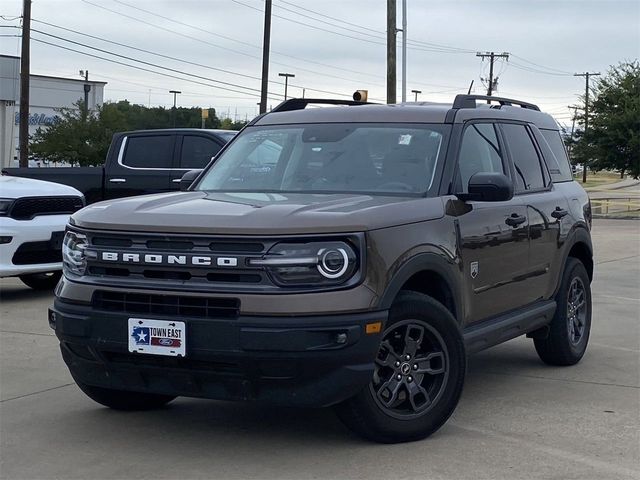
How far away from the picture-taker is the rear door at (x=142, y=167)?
44.3ft

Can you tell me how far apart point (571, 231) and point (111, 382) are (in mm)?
3842

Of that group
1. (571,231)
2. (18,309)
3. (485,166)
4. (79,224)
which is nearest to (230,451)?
(79,224)

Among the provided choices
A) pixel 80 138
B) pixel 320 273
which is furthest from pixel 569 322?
pixel 80 138

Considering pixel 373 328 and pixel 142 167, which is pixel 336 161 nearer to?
pixel 373 328

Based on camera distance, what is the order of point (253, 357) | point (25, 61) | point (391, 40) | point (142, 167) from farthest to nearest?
1. point (25, 61)
2. point (391, 40)
3. point (142, 167)
4. point (253, 357)

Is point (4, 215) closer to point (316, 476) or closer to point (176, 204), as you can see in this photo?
point (176, 204)

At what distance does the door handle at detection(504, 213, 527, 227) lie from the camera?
6.51m

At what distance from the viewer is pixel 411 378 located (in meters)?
5.40

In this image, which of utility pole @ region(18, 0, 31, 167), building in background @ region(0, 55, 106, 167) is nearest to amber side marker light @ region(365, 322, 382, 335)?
utility pole @ region(18, 0, 31, 167)

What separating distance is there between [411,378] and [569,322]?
8.88 feet

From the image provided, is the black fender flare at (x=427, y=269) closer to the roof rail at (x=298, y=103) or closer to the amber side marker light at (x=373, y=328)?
the amber side marker light at (x=373, y=328)

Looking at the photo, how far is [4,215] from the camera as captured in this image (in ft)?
34.9

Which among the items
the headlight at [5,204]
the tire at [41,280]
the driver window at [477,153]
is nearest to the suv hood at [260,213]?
the driver window at [477,153]

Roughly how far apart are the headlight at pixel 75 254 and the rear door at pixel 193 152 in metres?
7.89
